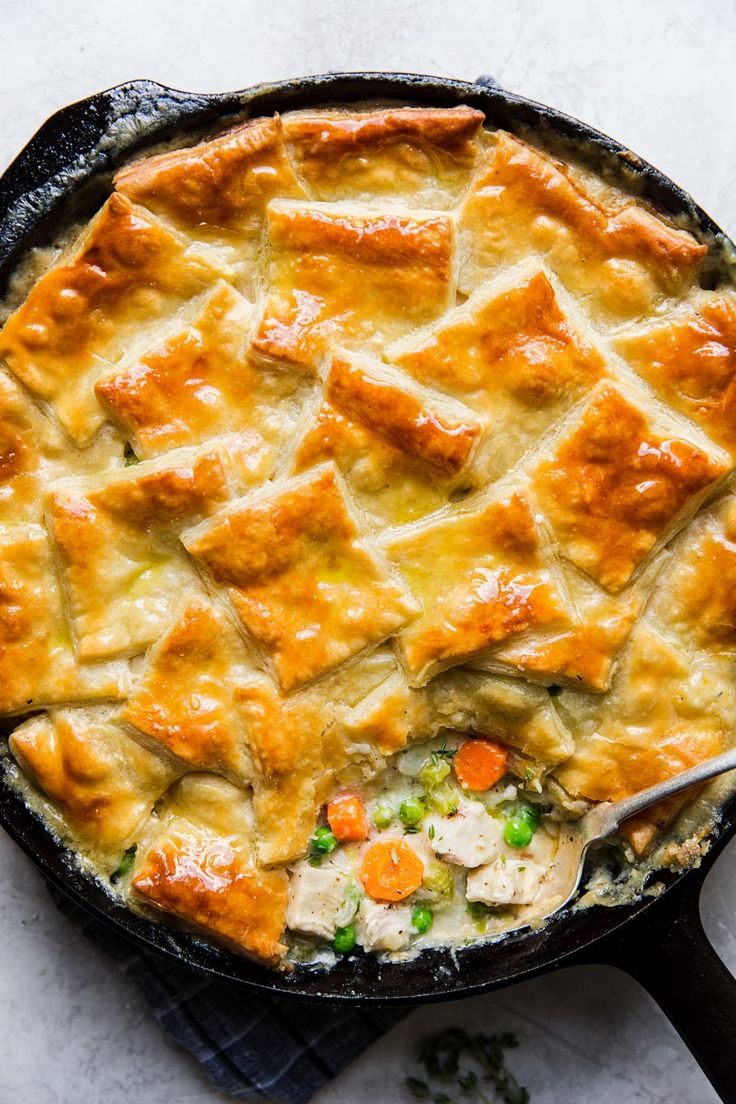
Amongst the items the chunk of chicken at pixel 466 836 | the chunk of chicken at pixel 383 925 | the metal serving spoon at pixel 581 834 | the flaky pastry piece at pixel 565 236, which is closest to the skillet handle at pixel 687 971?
the metal serving spoon at pixel 581 834

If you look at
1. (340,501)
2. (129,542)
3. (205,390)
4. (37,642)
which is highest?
(205,390)

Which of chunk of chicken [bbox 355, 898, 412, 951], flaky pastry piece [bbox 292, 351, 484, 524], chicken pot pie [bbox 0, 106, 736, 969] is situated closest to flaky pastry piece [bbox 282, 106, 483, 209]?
chicken pot pie [bbox 0, 106, 736, 969]

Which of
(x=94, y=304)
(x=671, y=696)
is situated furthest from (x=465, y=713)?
(x=94, y=304)

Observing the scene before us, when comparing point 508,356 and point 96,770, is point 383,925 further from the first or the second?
point 508,356

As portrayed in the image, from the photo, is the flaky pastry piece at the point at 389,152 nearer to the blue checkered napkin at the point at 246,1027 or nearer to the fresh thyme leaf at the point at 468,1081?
the blue checkered napkin at the point at 246,1027

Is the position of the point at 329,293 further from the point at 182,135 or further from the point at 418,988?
the point at 418,988

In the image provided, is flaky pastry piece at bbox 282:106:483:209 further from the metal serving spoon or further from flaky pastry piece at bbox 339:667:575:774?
the metal serving spoon
